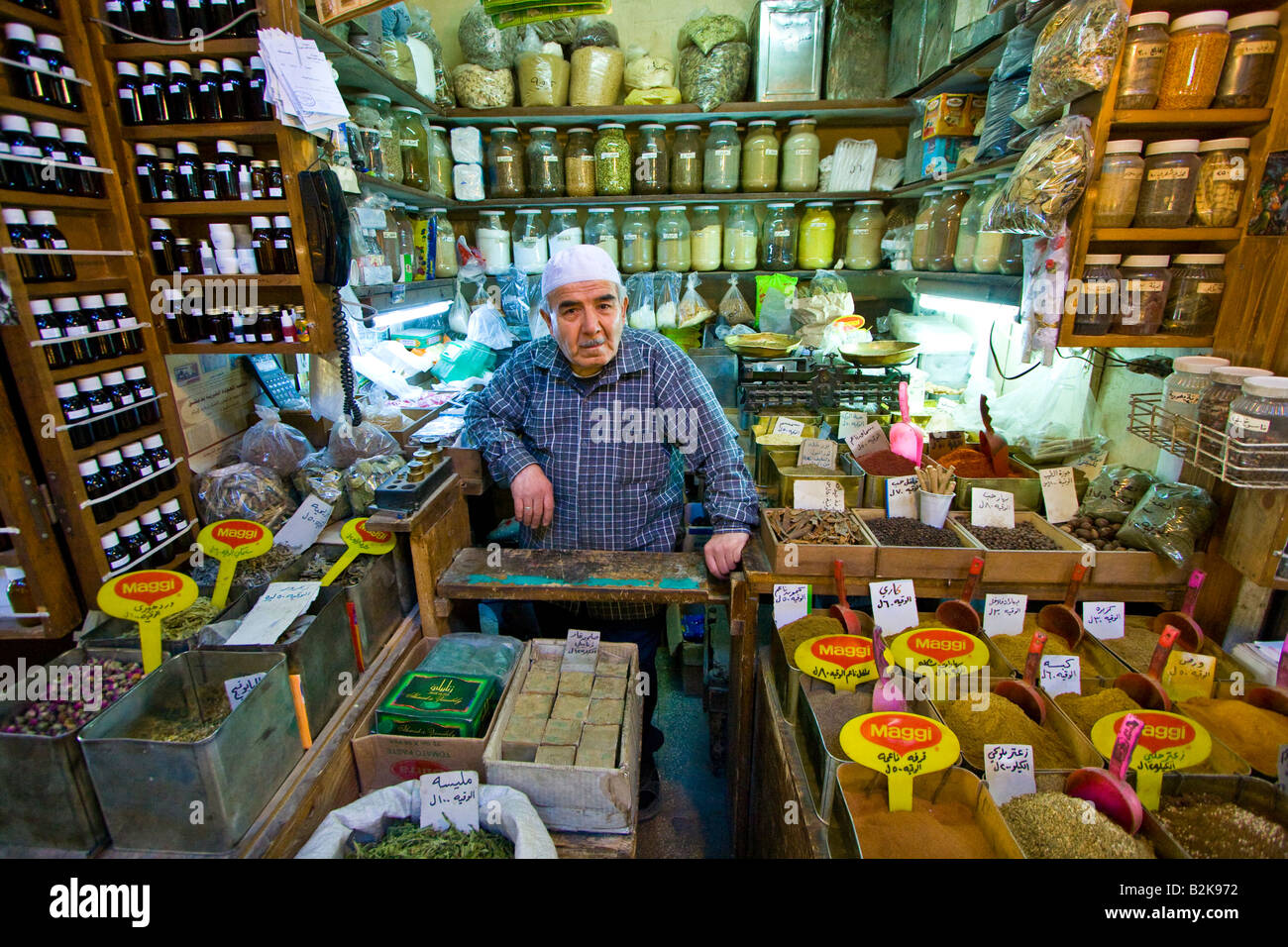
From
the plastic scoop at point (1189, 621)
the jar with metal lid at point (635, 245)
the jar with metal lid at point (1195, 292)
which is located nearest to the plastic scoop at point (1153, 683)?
the plastic scoop at point (1189, 621)

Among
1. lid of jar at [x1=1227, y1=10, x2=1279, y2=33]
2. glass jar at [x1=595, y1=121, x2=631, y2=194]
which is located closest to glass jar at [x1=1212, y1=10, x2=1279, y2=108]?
lid of jar at [x1=1227, y1=10, x2=1279, y2=33]

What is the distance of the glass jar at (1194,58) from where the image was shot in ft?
4.81

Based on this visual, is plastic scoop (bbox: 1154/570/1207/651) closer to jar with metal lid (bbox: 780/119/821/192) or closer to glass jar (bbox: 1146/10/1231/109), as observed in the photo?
glass jar (bbox: 1146/10/1231/109)

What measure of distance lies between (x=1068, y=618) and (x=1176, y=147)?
1211 millimetres

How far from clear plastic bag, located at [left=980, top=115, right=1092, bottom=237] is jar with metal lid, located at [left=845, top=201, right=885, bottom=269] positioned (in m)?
1.82

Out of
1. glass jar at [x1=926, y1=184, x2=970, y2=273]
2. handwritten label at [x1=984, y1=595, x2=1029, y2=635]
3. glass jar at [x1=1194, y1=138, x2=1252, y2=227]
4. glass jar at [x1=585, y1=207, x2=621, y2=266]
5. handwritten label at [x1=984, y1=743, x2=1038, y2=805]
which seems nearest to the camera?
handwritten label at [x1=984, y1=743, x2=1038, y2=805]

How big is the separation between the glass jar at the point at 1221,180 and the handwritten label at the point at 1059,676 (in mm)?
1173

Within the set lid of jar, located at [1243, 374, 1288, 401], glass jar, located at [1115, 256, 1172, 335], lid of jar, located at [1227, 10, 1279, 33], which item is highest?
lid of jar, located at [1227, 10, 1279, 33]

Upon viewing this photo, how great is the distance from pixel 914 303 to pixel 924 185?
3.21 ft

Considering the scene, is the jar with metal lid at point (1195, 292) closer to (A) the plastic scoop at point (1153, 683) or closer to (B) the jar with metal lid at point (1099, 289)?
(B) the jar with metal lid at point (1099, 289)

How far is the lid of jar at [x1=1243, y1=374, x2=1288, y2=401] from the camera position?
124 centimetres

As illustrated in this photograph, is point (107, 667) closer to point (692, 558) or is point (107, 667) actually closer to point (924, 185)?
point (692, 558)

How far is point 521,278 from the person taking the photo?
12.0 ft

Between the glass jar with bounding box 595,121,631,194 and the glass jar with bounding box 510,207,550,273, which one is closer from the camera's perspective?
the glass jar with bounding box 595,121,631,194
